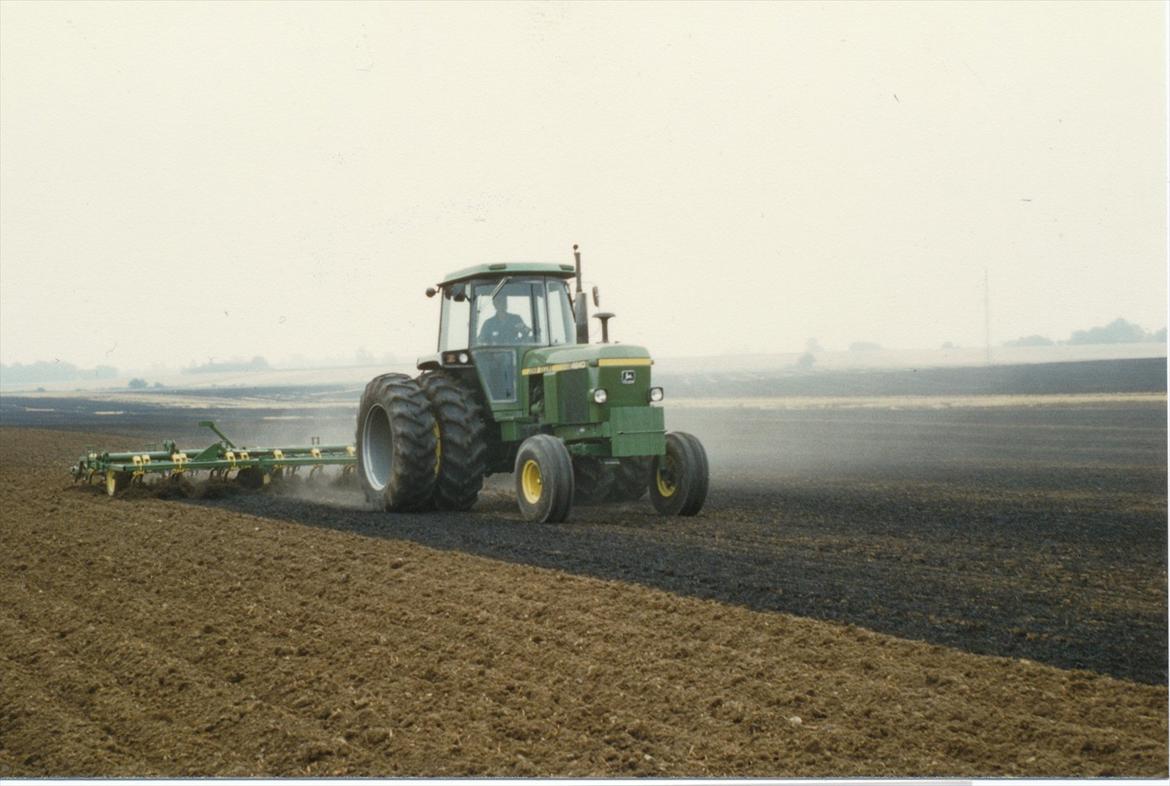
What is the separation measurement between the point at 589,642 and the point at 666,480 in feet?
15.6

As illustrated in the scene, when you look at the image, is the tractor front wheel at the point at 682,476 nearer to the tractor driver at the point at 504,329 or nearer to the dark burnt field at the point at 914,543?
the dark burnt field at the point at 914,543

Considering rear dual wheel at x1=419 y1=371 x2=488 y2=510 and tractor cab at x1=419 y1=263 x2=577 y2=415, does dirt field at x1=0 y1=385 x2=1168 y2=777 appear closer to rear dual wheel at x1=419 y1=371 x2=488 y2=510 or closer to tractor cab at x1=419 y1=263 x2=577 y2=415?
rear dual wheel at x1=419 y1=371 x2=488 y2=510

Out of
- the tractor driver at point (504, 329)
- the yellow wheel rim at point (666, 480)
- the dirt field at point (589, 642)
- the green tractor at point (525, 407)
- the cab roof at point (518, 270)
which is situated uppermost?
the cab roof at point (518, 270)

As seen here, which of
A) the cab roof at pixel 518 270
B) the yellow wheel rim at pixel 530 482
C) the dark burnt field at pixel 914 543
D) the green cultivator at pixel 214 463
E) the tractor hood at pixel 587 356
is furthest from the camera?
the green cultivator at pixel 214 463

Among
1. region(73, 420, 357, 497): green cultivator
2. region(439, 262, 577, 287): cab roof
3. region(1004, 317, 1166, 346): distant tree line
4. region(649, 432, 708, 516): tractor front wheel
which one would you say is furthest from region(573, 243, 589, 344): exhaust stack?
region(1004, 317, 1166, 346): distant tree line

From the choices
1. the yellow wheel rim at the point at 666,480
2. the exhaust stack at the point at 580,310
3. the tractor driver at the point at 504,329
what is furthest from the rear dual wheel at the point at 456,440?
the yellow wheel rim at the point at 666,480

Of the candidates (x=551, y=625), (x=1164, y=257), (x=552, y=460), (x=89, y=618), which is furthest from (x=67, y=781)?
(x=1164, y=257)

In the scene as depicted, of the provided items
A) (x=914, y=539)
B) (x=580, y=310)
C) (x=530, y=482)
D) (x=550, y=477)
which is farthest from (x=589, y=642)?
(x=580, y=310)

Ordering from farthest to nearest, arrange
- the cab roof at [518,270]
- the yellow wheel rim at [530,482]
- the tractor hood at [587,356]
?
the cab roof at [518,270]
the yellow wheel rim at [530,482]
the tractor hood at [587,356]

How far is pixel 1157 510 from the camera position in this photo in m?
10.8

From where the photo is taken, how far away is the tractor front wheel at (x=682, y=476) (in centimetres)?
1047

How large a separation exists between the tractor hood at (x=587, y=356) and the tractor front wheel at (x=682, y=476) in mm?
801

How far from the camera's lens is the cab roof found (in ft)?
35.1

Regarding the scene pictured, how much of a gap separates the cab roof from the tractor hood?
689mm
